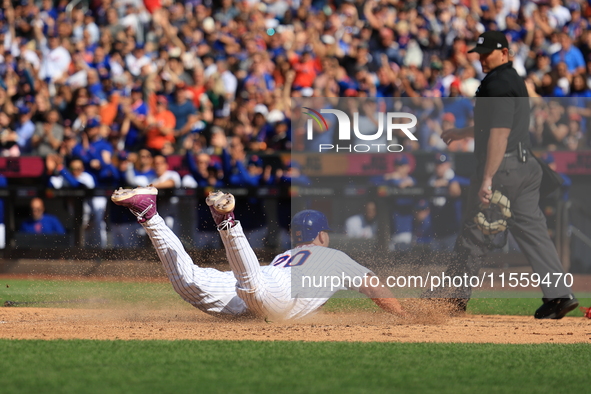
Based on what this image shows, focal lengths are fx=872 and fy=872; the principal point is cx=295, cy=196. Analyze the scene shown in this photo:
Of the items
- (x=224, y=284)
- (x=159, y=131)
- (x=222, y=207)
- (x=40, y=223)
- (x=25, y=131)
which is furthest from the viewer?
(x=25, y=131)

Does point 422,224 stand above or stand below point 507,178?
below

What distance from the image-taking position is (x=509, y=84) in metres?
7.20

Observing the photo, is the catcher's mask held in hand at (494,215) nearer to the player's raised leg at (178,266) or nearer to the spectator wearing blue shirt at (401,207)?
the spectator wearing blue shirt at (401,207)

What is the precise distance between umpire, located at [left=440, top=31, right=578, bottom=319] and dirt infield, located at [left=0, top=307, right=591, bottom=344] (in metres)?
0.31

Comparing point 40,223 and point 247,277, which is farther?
point 40,223

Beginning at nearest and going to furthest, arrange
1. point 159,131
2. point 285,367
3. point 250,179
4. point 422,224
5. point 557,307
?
point 285,367, point 557,307, point 422,224, point 250,179, point 159,131

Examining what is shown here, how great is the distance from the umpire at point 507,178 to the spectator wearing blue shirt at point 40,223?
5.17 meters

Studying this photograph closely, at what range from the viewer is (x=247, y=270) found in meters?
5.96

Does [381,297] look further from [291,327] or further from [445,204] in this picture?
[445,204]

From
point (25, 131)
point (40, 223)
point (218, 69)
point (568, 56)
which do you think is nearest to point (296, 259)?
point (40, 223)

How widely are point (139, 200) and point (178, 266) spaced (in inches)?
22.4

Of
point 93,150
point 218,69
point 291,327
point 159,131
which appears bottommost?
point 291,327

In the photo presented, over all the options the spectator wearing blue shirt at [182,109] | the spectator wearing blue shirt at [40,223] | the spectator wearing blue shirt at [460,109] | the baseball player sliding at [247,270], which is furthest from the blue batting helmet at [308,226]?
the spectator wearing blue shirt at [182,109]

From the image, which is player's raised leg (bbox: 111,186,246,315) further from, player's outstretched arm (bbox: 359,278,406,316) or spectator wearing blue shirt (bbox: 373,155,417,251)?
spectator wearing blue shirt (bbox: 373,155,417,251)
